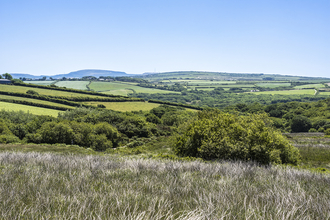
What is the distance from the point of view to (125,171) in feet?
36.7

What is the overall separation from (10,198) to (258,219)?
22.0 feet

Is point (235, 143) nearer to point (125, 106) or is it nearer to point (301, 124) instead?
point (125, 106)

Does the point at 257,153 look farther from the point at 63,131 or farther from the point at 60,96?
the point at 60,96

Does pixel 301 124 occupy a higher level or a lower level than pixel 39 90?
lower

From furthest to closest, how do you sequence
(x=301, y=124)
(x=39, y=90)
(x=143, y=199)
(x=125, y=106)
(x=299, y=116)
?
1. (x=39, y=90)
2. (x=125, y=106)
3. (x=299, y=116)
4. (x=301, y=124)
5. (x=143, y=199)

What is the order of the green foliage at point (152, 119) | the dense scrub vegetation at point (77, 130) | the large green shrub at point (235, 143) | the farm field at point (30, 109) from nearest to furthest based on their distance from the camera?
the large green shrub at point (235, 143), the dense scrub vegetation at point (77, 130), the farm field at point (30, 109), the green foliage at point (152, 119)

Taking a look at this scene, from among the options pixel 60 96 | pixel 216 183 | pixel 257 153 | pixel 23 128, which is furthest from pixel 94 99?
pixel 216 183

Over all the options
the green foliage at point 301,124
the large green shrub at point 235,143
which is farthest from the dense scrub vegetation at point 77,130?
the green foliage at point 301,124

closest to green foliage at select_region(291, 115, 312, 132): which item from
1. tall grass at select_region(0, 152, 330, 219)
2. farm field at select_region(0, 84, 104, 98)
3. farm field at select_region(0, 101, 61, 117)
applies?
farm field at select_region(0, 101, 61, 117)

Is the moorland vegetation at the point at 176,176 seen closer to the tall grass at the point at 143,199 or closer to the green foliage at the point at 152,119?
the tall grass at the point at 143,199

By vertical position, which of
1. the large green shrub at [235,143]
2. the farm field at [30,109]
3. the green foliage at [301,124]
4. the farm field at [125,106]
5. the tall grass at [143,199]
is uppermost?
the tall grass at [143,199]

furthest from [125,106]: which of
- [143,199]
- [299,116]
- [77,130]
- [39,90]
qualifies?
[143,199]

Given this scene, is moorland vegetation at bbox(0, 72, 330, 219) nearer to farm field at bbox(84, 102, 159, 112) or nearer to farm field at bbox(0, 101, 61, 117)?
farm field at bbox(0, 101, 61, 117)

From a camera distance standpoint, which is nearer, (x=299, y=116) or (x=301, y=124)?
(x=301, y=124)
